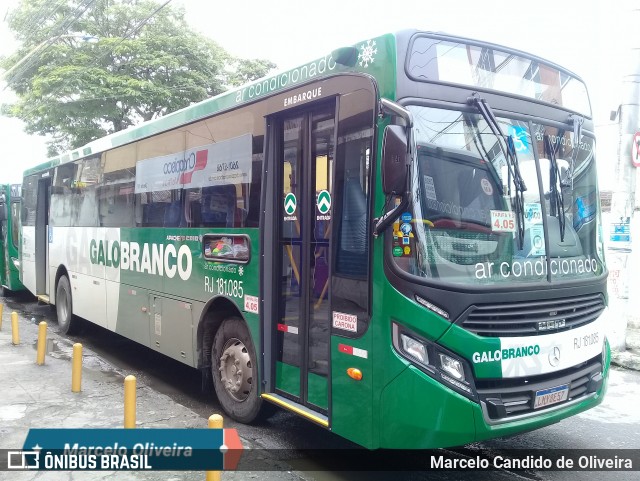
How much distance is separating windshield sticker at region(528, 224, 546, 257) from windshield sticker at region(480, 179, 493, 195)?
437mm

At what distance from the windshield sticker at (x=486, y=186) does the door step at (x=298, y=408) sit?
208cm

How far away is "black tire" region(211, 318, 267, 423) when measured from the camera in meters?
5.49

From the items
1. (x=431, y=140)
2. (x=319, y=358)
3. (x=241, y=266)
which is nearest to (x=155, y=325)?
(x=241, y=266)

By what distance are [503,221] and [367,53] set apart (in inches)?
61.2

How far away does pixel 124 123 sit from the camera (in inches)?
837

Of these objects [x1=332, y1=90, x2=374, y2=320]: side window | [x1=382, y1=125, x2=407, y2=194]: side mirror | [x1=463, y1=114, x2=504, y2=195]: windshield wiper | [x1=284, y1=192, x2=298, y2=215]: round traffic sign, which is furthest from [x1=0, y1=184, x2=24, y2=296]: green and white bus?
[x1=463, y1=114, x2=504, y2=195]: windshield wiper

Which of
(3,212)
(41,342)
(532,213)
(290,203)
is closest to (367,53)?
(290,203)

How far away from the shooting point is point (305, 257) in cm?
481

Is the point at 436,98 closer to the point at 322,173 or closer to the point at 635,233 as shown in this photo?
the point at 322,173

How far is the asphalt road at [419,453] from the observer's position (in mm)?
4672

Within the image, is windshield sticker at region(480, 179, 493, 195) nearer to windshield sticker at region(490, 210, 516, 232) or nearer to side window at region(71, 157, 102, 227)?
windshield sticker at region(490, 210, 516, 232)

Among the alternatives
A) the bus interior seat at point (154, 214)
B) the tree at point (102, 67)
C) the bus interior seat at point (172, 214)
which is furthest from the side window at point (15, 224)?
the bus interior seat at point (172, 214)

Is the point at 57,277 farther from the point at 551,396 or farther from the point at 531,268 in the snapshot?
the point at 551,396

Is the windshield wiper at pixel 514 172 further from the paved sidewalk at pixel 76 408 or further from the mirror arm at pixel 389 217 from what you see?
the paved sidewalk at pixel 76 408
